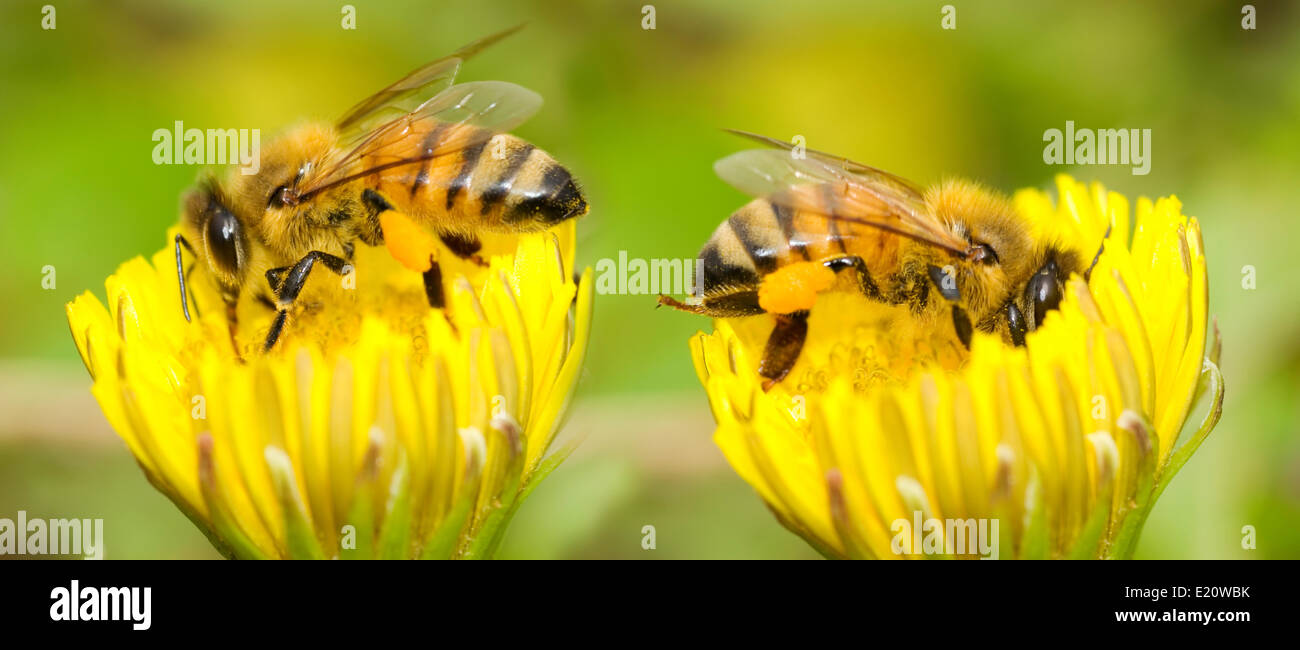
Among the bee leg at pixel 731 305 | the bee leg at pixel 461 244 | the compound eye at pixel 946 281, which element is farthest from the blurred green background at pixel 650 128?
the compound eye at pixel 946 281

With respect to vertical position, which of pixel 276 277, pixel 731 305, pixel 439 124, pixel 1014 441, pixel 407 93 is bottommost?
pixel 1014 441

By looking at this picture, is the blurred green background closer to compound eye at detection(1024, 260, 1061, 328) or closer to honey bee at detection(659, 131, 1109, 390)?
honey bee at detection(659, 131, 1109, 390)

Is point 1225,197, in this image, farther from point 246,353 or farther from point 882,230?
point 246,353

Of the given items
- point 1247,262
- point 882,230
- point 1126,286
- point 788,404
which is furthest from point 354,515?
point 1247,262

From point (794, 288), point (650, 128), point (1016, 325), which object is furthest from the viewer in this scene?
point (650, 128)

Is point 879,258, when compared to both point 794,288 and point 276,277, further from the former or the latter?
point 276,277

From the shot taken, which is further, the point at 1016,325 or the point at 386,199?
the point at 386,199

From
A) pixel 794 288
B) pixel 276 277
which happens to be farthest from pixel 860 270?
pixel 276 277

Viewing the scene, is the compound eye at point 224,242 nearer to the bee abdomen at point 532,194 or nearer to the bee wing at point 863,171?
the bee abdomen at point 532,194
